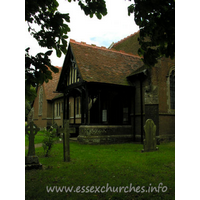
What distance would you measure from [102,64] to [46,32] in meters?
11.4

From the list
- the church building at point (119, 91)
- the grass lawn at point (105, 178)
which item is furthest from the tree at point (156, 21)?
the church building at point (119, 91)

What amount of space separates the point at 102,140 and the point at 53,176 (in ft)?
26.3

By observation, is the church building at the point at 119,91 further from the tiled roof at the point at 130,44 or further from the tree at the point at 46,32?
the tree at the point at 46,32

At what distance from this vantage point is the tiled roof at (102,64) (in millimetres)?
13891

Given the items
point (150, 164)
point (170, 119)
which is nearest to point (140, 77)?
point (170, 119)

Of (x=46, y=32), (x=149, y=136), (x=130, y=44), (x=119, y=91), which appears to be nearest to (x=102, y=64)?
(x=119, y=91)

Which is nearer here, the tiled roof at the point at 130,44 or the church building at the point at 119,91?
the church building at the point at 119,91

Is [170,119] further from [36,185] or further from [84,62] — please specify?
[36,185]

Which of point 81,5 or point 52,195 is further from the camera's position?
point 81,5

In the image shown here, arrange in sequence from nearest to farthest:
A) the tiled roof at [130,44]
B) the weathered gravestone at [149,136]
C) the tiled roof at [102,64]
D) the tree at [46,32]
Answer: the tree at [46,32]
the weathered gravestone at [149,136]
the tiled roof at [102,64]
the tiled roof at [130,44]

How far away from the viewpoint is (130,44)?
2241 centimetres

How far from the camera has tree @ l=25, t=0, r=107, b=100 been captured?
3.95 m

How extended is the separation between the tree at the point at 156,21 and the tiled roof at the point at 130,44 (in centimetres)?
1615

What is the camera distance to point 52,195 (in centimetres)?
433
